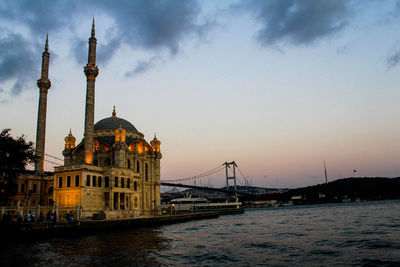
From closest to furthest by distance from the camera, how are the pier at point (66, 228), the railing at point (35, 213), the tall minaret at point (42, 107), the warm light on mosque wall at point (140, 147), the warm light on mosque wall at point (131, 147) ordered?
the pier at point (66, 228)
the railing at point (35, 213)
the tall minaret at point (42, 107)
the warm light on mosque wall at point (131, 147)
the warm light on mosque wall at point (140, 147)

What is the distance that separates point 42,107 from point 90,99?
33.4 feet

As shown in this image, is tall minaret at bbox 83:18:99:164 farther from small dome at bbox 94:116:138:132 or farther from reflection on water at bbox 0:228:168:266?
reflection on water at bbox 0:228:168:266

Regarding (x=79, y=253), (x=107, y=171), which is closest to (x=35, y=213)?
(x=107, y=171)

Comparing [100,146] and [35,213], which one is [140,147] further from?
[35,213]

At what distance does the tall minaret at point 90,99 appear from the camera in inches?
1767

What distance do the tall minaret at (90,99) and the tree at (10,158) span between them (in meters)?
9.82

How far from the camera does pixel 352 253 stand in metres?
18.9

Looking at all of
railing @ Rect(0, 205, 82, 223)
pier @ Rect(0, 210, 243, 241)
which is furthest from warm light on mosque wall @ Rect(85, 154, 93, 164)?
pier @ Rect(0, 210, 243, 241)

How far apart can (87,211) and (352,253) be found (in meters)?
31.8

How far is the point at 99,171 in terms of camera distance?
45.1 metres

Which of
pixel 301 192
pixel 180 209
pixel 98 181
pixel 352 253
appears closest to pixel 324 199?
pixel 301 192

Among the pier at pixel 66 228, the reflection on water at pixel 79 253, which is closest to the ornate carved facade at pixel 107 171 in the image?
the pier at pixel 66 228

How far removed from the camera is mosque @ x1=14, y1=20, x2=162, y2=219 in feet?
140

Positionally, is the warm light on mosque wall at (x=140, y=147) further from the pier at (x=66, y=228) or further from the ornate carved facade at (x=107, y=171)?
the pier at (x=66, y=228)
